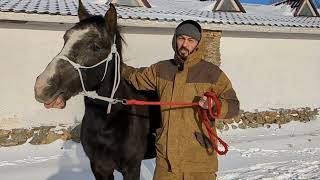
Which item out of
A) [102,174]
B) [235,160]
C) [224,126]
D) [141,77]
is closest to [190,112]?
[141,77]

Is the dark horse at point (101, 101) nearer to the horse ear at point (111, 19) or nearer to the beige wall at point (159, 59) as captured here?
the horse ear at point (111, 19)

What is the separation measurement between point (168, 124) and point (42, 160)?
442 cm

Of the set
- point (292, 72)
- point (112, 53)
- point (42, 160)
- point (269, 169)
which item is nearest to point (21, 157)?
point (42, 160)

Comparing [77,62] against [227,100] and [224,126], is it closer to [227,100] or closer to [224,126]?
[227,100]

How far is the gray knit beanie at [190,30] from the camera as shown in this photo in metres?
2.74

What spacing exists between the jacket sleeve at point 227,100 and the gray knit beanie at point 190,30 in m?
0.33

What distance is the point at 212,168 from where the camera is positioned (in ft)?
9.44

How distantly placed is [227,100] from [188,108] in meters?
0.27

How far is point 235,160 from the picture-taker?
686 centimetres

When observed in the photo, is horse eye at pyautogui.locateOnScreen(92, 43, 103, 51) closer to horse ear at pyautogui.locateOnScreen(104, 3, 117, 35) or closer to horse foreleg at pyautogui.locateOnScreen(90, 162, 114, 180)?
horse ear at pyautogui.locateOnScreen(104, 3, 117, 35)

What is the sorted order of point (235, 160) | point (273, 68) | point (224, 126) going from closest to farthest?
point (235, 160)
point (224, 126)
point (273, 68)

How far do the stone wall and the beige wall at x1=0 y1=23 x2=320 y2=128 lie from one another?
411mm

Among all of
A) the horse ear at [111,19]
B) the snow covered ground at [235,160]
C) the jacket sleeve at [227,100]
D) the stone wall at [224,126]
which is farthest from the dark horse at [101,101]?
the stone wall at [224,126]

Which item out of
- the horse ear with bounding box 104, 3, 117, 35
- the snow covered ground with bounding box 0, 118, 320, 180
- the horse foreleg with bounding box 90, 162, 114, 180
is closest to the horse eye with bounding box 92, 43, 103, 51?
the horse ear with bounding box 104, 3, 117, 35
